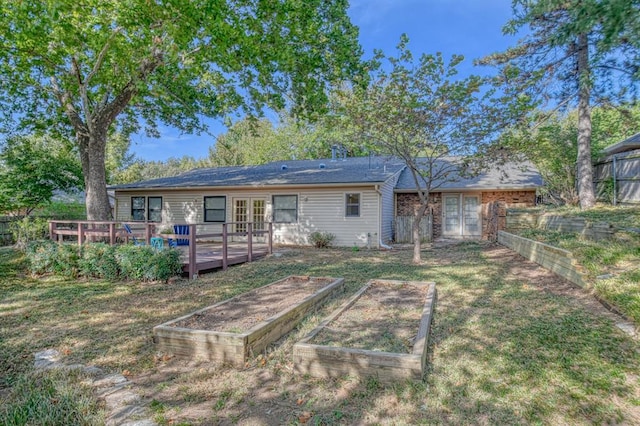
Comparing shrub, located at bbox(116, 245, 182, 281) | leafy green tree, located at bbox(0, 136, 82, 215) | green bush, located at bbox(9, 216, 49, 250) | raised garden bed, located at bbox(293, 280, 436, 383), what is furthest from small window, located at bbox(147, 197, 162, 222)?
raised garden bed, located at bbox(293, 280, 436, 383)

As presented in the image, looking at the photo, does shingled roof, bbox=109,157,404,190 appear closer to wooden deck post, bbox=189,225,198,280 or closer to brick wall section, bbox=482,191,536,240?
brick wall section, bbox=482,191,536,240

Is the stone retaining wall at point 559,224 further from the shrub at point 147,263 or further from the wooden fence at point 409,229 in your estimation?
the shrub at point 147,263

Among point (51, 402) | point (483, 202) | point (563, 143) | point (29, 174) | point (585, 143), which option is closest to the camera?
point (51, 402)

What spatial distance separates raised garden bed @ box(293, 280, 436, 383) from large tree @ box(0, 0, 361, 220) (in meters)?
6.09

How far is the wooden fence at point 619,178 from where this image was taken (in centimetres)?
1023

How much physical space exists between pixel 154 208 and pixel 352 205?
8735 millimetres

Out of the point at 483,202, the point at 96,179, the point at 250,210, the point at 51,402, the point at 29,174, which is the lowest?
the point at 51,402

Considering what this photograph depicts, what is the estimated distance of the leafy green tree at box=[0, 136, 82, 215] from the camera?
535 inches

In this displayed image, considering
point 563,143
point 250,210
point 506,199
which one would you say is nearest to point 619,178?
point 563,143

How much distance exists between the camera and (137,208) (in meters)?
15.5

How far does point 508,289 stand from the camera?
5.77m

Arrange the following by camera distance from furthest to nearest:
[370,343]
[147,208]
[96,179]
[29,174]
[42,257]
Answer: [147,208] < [29,174] < [96,179] < [42,257] < [370,343]

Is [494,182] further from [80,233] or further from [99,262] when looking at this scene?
[80,233]

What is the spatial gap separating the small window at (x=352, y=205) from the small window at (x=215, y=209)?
5.04 m
